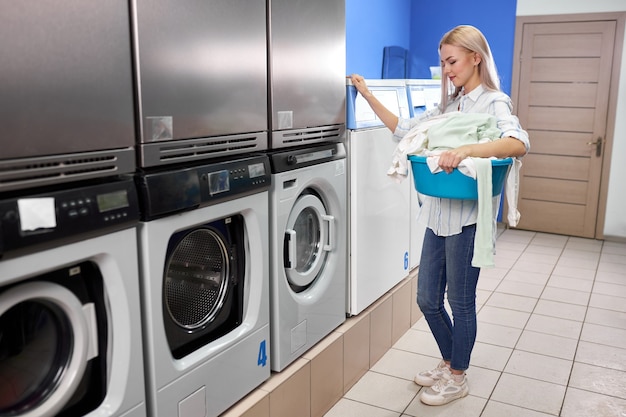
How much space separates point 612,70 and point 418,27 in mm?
1961

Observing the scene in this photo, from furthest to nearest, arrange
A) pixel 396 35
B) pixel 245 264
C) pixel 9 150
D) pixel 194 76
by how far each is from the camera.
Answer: pixel 396 35 < pixel 245 264 < pixel 194 76 < pixel 9 150

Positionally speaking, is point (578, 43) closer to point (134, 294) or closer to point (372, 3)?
point (372, 3)

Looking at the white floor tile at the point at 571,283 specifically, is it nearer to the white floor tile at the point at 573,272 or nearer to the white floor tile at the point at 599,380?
the white floor tile at the point at 573,272

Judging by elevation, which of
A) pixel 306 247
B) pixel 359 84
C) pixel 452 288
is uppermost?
pixel 359 84

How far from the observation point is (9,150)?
3.98ft

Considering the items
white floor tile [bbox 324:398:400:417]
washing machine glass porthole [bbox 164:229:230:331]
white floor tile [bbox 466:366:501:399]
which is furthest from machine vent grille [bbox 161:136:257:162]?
white floor tile [bbox 466:366:501:399]

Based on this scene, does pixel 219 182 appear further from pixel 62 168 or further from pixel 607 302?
pixel 607 302

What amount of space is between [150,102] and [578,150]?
16.5 ft

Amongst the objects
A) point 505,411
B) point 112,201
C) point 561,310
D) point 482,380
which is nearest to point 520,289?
point 561,310

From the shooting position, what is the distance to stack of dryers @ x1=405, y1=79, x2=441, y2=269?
3198 millimetres

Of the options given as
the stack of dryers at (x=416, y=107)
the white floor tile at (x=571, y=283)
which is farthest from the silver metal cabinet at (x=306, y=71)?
the white floor tile at (x=571, y=283)

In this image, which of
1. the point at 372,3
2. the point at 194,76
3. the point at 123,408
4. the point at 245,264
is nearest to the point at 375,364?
the point at 245,264

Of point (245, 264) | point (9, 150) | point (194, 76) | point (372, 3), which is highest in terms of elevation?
point (372, 3)

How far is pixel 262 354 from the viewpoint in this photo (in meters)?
2.10
